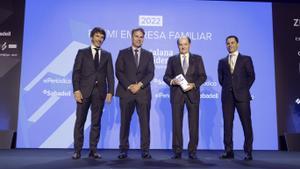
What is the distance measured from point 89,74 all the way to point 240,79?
1723 mm

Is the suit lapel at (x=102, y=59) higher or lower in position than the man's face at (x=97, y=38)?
lower

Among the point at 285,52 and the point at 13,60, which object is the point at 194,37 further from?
the point at 13,60

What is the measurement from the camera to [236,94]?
393cm

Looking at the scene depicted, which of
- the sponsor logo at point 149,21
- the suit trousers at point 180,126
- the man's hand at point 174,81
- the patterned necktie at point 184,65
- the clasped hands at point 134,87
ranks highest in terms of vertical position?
the sponsor logo at point 149,21

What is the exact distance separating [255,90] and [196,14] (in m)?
1.50

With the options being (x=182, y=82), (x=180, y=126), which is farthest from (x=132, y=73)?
(x=180, y=126)

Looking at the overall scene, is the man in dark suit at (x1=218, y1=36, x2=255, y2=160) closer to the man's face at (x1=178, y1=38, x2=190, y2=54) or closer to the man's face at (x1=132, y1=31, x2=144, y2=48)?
the man's face at (x1=178, y1=38, x2=190, y2=54)

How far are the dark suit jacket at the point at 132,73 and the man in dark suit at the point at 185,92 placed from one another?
0.80 ft

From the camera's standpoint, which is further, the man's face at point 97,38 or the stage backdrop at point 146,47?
the stage backdrop at point 146,47

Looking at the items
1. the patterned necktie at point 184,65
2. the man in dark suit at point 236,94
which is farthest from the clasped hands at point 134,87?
the man in dark suit at point 236,94

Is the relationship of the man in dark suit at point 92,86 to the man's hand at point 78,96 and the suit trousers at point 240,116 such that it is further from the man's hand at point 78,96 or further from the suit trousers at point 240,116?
the suit trousers at point 240,116

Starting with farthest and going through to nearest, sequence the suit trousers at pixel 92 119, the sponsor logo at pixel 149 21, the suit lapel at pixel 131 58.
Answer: the sponsor logo at pixel 149 21, the suit lapel at pixel 131 58, the suit trousers at pixel 92 119

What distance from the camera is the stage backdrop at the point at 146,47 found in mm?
5070

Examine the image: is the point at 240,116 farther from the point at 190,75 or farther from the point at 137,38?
the point at 137,38
